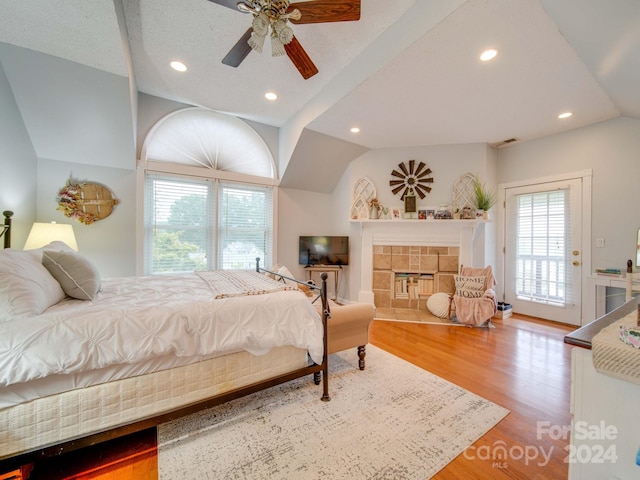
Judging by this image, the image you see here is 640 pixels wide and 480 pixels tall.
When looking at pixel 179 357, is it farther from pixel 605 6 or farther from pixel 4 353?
pixel 605 6

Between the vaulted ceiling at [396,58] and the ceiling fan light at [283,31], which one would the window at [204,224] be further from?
the ceiling fan light at [283,31]

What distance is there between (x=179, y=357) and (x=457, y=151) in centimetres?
472

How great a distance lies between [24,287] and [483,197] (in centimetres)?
495

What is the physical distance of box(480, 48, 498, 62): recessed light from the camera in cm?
208

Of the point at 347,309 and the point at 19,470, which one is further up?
the point at 347,309

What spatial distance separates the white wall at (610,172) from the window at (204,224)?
472 centimetres

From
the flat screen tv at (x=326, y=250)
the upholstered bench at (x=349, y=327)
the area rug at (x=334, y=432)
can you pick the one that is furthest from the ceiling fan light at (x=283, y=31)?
the flat screen tv at (x=326, y=250)

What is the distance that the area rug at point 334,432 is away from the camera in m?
1.33

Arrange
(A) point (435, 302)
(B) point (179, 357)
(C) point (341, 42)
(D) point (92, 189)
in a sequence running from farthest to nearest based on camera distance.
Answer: (A) point (435, 302)
(D) point (92, 189)
(C) point (341, 42)
(B) point (179, 357)

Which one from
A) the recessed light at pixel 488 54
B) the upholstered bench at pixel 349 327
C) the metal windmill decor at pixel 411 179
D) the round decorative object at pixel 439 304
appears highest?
the recessed light at pixel 488 54

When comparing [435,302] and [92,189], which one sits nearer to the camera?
[92,189]

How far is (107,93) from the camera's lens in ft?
8.84

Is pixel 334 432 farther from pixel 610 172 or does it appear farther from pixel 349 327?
pixel 610 172

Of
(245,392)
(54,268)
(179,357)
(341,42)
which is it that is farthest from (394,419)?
(341,42)
